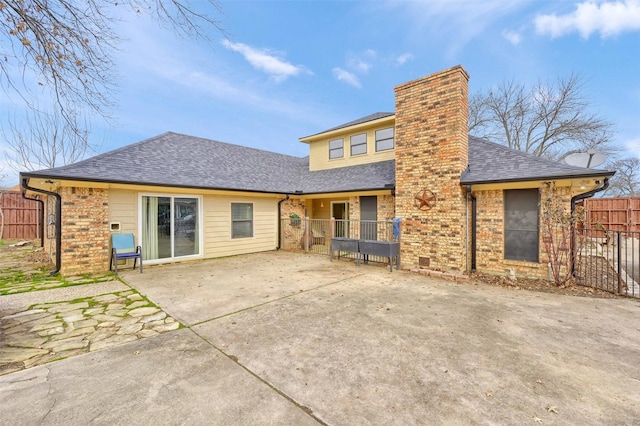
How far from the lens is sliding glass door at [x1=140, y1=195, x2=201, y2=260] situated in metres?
8.23

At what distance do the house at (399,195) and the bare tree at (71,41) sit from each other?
350cm

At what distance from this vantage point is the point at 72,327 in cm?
381

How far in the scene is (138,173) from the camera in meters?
7.84

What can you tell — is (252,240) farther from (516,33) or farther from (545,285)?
(516,33)

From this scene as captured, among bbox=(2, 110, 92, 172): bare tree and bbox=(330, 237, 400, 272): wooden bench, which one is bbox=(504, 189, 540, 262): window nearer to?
bbox=(330, 237, 400, 272): wooden bench

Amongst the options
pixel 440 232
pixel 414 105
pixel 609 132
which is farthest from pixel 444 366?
pixel 609 132

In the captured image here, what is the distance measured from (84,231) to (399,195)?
8984 mm

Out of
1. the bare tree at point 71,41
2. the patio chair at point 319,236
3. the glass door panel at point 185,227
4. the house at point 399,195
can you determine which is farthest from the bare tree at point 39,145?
the patio chair at point 319,236

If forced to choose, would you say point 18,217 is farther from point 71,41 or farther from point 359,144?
point 359,144

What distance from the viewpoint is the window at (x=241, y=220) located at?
408 inches

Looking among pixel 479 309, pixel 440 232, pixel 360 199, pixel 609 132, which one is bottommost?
pixel 479 309

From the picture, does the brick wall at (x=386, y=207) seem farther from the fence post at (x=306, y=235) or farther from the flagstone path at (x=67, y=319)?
the flagstone path at (x=67, y=319)

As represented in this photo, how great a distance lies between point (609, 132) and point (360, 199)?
1913cm

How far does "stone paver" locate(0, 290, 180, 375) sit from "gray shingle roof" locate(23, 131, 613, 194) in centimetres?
364
